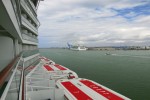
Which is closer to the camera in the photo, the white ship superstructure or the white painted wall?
the white ship superstructure

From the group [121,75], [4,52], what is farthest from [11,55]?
[121,75]

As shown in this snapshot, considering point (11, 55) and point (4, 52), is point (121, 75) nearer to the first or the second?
point (11, 55)

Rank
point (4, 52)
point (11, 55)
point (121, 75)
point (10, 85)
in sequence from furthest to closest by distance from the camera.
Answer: point (121, 75) → point (11, 55) → point (4, 52) → point (10, 85)

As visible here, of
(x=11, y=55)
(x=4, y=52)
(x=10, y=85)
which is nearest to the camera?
(x=10, y=85)

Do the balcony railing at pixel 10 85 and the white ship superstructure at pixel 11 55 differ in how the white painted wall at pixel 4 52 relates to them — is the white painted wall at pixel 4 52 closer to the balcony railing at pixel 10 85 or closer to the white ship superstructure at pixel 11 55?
the white ship superstructure at pixel 11 55

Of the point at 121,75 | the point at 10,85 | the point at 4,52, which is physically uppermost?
the point at 4,52

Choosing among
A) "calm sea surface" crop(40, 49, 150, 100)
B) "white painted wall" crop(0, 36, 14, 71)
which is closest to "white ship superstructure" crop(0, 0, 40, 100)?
"white painted wall" crop(0, 36, 14, 71)

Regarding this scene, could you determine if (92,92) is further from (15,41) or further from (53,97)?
(15,41)

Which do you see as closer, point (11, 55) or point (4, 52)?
point (4, 52)

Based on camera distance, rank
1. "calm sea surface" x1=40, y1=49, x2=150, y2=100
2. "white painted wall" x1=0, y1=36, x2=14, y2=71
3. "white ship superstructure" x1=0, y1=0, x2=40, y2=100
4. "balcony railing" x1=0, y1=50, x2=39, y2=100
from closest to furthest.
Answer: "balcony railing" x1=0, y1=50, x2=39, y2=100, "white ship superstructure" x1=0, y1=0, x2=40, y2=100, "white painted wall" x1=0, y1=36, x2=14, y2=71, "calm sea surface" x1=40, y1=49, x2=150, y2=100

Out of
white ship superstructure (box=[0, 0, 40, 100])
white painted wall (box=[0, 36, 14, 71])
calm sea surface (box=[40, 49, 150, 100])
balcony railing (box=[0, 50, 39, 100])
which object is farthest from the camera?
calm sea surface (box=[40, 49, 150, 100])

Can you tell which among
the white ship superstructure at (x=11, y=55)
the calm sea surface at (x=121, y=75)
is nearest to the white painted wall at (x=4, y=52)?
the white ship superstructure at (x=11, y=55)

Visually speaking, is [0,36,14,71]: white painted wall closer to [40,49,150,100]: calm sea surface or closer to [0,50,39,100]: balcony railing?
[0,50,39,100]: balcony railing

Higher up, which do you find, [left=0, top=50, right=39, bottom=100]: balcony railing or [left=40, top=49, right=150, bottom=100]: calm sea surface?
[left=0, top=50, right=39, bottom=100]: balcony railing
